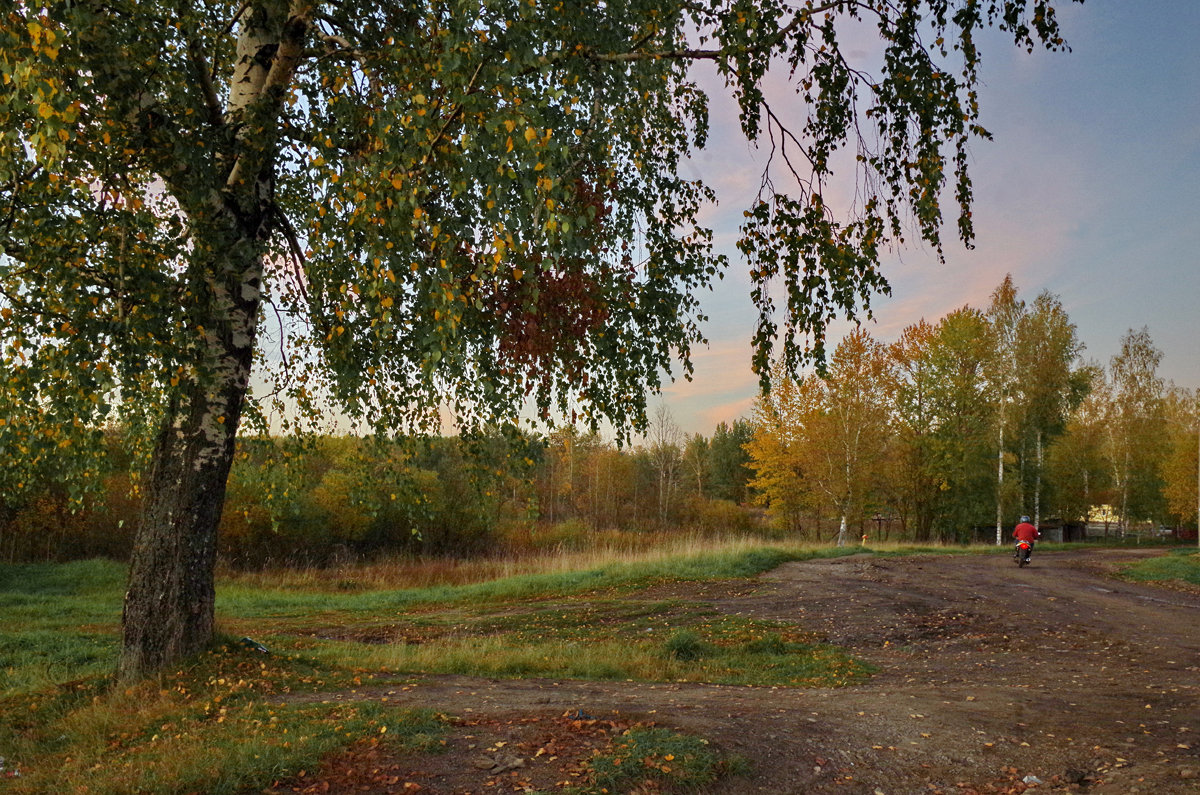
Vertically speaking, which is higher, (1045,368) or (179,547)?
(1045,368)

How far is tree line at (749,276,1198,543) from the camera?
3014 cm

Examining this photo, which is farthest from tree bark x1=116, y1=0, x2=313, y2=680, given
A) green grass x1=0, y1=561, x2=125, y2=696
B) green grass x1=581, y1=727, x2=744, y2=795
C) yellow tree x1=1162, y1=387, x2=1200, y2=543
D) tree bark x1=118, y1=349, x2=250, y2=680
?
yellow tree x1=1162, y1=387, x2=1200, y2=543

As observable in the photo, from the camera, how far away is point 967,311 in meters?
34.4

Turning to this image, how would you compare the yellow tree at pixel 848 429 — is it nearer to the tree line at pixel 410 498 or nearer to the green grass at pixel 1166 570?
the tree line at pixel 410 498

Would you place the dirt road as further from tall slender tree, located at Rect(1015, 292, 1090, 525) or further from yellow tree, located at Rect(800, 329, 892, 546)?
tall slender tree, located at Rect(1015, 292, 1090, 525)

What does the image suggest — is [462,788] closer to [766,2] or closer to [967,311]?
[766,2]

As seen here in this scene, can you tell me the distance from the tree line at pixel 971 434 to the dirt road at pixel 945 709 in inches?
649

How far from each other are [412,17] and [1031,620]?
39.2 feet

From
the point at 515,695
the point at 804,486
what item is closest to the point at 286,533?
the point at 804,486

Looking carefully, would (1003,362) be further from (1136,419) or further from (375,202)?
(375,202)

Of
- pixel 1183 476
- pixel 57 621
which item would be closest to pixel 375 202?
pixel 57 621

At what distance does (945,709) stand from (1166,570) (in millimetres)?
17864

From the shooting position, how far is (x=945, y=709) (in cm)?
580

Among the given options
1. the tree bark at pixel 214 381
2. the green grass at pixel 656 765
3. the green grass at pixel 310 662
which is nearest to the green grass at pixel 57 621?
the green grass at pixel 310 662
